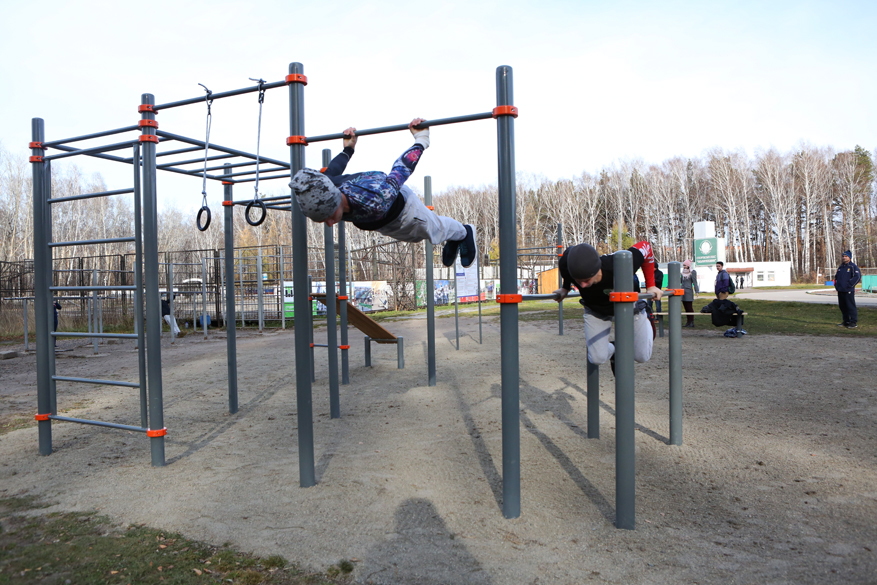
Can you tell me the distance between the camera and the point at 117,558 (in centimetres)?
240

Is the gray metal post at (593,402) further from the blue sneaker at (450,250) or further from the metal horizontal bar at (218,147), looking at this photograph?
the metal horizontal bar at (218,147)

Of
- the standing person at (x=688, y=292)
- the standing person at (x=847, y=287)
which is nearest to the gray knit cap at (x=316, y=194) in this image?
the standing person at (x=688, y=292)

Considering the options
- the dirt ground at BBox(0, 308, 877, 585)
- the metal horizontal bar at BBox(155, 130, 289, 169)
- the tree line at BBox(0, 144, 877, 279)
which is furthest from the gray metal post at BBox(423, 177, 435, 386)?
the tree line at BBox(0, 144, 877, 279)

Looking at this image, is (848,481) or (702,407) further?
(702,407)

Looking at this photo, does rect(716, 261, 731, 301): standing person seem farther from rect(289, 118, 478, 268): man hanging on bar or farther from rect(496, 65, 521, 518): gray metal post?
rect(496, 65, 521, 518): gray metal post

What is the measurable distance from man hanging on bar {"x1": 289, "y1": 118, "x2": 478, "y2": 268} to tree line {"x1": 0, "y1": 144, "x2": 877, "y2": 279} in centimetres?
4081

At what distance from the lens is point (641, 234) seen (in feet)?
169

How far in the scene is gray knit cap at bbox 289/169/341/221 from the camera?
253cm

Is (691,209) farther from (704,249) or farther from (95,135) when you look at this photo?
(95,135)

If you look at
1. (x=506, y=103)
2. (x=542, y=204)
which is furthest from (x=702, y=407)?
(x=542, y=204)

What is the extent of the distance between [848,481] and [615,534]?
1.56 metres

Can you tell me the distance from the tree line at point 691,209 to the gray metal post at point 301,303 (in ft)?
133

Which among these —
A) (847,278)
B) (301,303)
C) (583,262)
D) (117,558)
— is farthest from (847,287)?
(117,558)

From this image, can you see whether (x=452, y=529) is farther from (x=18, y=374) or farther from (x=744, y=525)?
(x=18, y=374)
